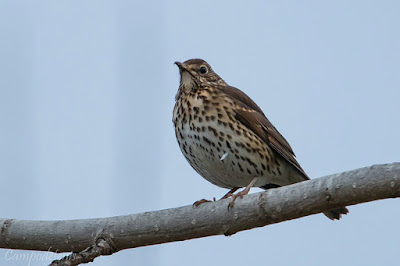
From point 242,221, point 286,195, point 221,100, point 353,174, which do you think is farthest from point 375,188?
point 221,100

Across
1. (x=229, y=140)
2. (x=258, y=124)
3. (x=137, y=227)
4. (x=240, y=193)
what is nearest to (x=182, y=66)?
(x=258, y=124)

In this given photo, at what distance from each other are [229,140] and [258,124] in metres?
0.56

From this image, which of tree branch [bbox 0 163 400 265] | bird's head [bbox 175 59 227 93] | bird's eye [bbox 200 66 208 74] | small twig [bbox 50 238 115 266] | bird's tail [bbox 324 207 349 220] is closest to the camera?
small twig [bbox 50 238 115 266]

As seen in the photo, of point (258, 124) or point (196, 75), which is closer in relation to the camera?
point (258, 124)

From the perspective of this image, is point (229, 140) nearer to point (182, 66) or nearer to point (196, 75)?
point (196, 75)

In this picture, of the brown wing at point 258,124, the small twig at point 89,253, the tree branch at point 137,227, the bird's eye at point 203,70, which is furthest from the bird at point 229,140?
the small twig at point 89,253

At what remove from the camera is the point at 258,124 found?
6.07 m

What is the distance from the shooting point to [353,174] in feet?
11.6

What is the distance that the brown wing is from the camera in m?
5.94

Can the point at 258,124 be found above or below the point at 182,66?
below

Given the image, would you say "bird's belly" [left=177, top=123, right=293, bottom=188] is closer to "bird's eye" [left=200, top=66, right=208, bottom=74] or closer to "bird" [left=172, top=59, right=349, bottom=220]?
"bird" [left=172, top=59, right=349, bottom=220]

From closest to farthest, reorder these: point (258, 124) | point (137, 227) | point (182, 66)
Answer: point (137, 227)
point (258, 124)
point (182, 66)

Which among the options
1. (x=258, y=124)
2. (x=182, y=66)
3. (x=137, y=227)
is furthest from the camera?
(x=182, y=66)

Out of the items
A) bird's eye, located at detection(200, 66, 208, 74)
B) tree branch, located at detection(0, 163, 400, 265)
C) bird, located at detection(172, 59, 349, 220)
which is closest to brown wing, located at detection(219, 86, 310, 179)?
bird, located at detection(172, 59, 349, 220)
